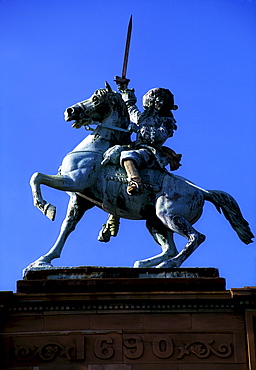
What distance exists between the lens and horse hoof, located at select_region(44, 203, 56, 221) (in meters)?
21.5

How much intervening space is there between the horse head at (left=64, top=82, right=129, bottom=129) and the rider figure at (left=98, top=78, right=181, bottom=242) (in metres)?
0.35

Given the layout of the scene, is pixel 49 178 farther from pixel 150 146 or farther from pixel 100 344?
pixel 100 344

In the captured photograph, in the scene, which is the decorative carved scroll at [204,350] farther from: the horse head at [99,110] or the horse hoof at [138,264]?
the horse head at [99,110]

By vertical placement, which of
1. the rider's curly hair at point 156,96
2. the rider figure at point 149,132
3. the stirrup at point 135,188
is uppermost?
the rider's curly hair at point 156,96

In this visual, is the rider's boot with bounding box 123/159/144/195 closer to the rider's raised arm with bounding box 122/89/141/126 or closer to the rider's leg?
the rider's leg

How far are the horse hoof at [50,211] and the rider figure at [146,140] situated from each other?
1.40m

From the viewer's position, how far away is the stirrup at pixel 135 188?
70.7 ft

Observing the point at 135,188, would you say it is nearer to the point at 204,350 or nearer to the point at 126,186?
the point at 126,186

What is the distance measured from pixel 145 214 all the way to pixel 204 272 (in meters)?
1.95

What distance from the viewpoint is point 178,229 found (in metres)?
21.7

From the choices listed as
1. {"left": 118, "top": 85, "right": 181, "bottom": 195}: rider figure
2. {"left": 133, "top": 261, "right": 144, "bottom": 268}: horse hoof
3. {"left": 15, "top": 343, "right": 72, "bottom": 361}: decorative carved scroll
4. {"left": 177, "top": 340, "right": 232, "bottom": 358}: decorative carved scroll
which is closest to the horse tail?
{"left": 118, "top": 85, "right": 181, "bottom": 195}: rider figure

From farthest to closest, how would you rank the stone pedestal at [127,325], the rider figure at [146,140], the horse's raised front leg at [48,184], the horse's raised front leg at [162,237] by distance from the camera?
the horse's raised front leg at [162,237] < the rider figure at [146,140] < the horse's raised front leg at [48,184] < the stone pedestal at [127,325]

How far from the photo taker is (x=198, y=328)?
20031mm

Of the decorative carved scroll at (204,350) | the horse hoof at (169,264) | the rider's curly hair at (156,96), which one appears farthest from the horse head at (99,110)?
the decorative carved scroll at (204,350)
